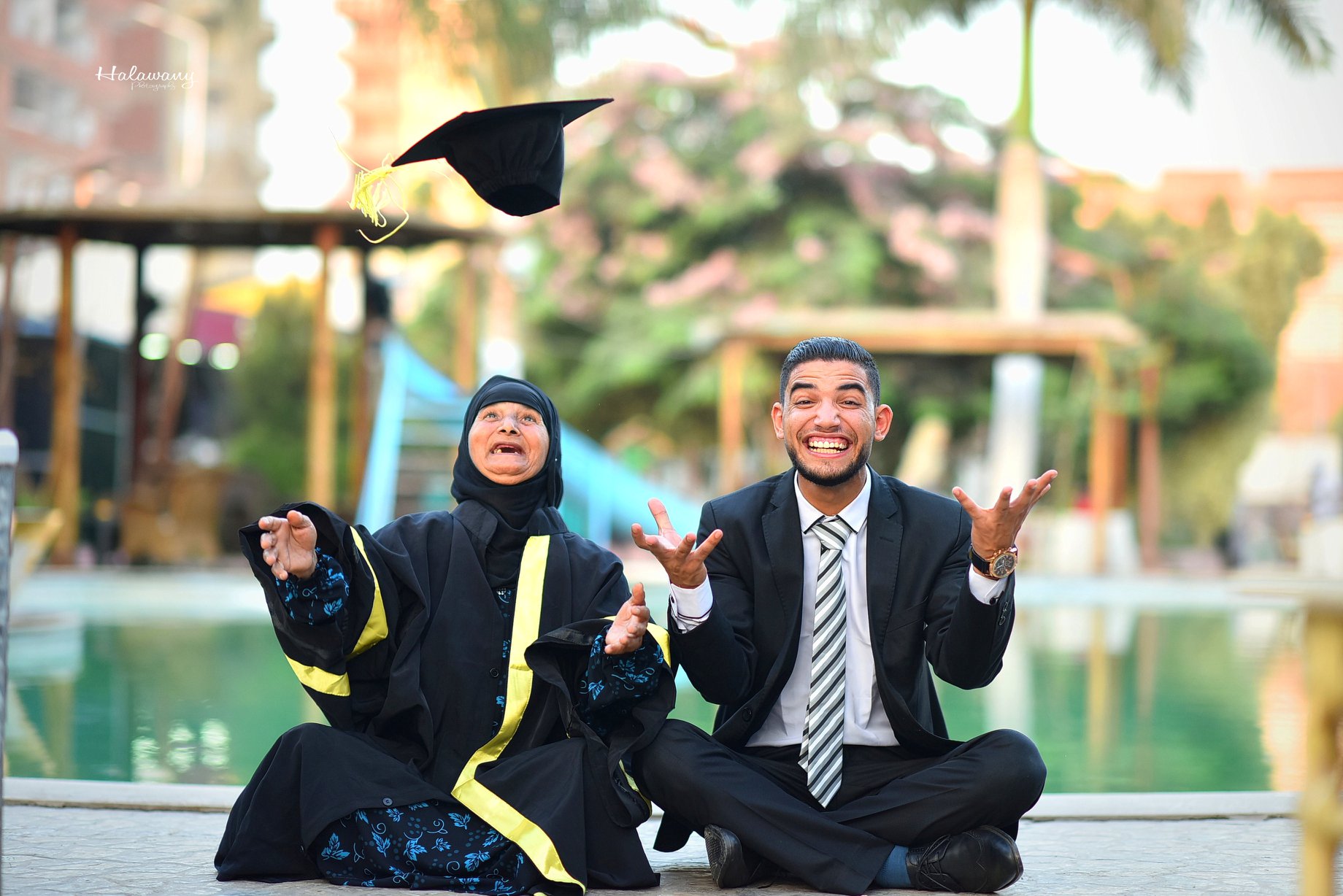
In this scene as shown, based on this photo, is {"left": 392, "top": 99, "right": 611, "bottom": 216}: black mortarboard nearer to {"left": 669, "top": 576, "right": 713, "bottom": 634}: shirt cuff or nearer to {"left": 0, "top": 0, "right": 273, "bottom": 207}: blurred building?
{"left": 669, "top": 576, "right": 713, "bottom": 634}: shirt cuff

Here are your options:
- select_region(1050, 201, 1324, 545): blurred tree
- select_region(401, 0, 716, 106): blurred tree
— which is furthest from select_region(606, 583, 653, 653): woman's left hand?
select_region(1050, 201, 1324, 545): blurred tree

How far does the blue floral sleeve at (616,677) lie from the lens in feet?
11.0

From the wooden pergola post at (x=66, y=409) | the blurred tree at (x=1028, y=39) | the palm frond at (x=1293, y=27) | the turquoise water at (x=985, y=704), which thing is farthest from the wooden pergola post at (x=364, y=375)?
the palm frond at (x=1293, y=27)

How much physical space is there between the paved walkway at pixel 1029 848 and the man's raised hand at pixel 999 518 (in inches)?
31.7

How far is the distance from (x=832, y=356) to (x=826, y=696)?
0.79 m

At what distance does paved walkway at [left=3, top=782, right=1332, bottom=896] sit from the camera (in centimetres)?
328

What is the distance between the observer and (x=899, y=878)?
3330mm

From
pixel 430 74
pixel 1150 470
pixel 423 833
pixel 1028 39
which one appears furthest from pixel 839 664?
pixel 1150 470

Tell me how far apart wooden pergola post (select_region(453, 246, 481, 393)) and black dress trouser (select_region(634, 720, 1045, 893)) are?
39.2 feet

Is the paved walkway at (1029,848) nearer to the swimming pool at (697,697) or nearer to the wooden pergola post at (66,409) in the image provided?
the swimming pool at (697,697)

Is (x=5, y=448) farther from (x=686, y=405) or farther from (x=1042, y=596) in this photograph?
(x=686, y=405)

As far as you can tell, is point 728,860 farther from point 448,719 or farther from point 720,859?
point 448,719

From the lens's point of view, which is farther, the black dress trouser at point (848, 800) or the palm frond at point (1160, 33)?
the palm frond at point (1160, 33)

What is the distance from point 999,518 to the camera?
121 inches
